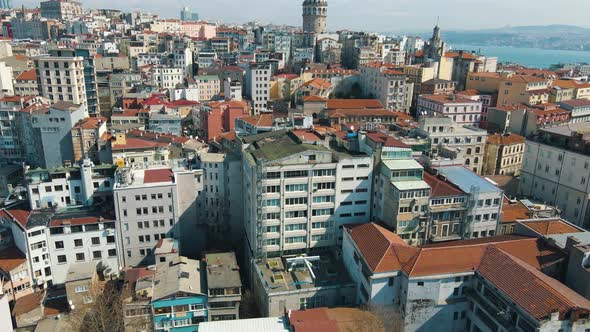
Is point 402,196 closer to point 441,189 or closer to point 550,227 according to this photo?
point 441,189

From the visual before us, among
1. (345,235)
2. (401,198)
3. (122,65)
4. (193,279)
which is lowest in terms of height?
(193,279)

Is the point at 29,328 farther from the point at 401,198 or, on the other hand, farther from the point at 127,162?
the point at 401,198

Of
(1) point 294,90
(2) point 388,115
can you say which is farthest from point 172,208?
(1) point 294,90

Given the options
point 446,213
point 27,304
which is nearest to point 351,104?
point 446,213

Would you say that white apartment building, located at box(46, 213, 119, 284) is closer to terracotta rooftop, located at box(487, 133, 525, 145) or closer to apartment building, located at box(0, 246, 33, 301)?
apartment building, located at box(0, 246, 33, 301)

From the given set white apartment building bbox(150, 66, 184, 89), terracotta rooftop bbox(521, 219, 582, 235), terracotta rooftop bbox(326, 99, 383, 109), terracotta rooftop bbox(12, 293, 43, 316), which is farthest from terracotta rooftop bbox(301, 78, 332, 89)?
terracotta rooftop bbox(12, 293, 43, 316)

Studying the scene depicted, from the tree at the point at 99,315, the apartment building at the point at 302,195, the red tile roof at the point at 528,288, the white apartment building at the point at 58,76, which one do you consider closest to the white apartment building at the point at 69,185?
the tree at the point at 99,315
